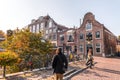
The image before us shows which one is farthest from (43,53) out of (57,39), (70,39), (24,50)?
(57,39)

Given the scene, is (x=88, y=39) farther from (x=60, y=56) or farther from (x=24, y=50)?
(x=60, y=56)

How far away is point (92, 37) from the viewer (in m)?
34.8

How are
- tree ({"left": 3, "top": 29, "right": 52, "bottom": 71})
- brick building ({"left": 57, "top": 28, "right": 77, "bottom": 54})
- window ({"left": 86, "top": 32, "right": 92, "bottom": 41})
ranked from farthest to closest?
brick building ({"left": 57, "top": 28, "right": 77, "bottom": 54}) → window ({"left": 86, "top": 32, "right": 92, "bottom": 41}) → tree ({"left": 3, "top": 29, "right": 52, "bottom": 71})

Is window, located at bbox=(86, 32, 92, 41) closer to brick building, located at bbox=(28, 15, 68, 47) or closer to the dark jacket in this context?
brick building, located at bbox=(28, 15, 68, 47)

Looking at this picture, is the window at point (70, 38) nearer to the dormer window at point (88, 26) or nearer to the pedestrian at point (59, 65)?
the dormer window at point (88, 26)

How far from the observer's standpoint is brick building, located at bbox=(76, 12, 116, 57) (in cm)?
3312

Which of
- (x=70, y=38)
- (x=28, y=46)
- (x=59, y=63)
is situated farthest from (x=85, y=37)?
Answer: (x=59, y=63)

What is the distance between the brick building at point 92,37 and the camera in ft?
109

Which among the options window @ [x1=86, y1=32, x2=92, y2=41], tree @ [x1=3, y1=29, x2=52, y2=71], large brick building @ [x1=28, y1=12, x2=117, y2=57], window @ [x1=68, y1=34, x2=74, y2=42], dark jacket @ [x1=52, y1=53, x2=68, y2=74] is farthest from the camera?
window @ [x1=68, y1=34, x2=74, y2=42]

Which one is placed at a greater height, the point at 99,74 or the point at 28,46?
the point at 28,46

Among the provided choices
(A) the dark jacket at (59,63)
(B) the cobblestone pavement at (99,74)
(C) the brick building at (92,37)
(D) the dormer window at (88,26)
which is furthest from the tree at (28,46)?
(D) the dormer window at (88,26)

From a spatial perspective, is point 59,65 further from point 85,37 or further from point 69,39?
point 69,39

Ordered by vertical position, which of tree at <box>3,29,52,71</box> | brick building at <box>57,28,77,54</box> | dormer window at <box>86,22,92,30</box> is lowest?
tree at <box>3,29,52,71</box>

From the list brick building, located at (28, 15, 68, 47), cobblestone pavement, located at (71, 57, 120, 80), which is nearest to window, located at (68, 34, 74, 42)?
brick building, located at (28, 15, 68, 47)
